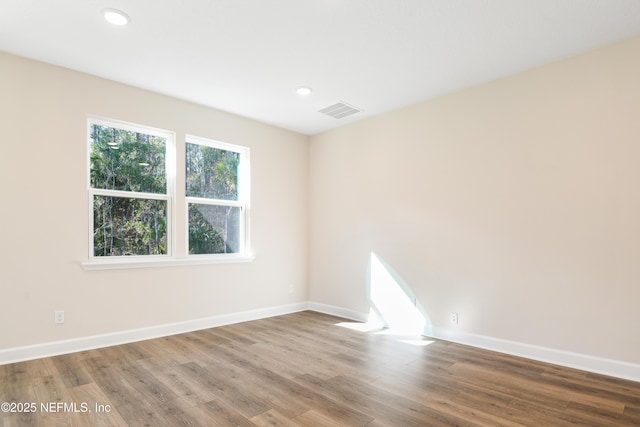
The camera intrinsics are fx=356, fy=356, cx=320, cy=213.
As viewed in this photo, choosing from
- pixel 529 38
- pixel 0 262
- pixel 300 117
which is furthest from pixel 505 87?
pixel 0 262

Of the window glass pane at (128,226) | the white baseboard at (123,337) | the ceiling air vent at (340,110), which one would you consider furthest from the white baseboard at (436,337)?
the ceiling air vent at (340,110)

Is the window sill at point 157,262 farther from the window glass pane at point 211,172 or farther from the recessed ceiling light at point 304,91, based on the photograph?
the recessed ceiling light at point 304,91

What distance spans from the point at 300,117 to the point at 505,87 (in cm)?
244

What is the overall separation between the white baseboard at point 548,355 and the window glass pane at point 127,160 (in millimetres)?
3595

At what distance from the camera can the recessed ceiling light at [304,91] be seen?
12.6 ft

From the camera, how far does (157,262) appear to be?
395 cm

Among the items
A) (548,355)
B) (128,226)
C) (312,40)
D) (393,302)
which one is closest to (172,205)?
(128,226)

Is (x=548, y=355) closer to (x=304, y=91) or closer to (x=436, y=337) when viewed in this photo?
(x=436, y=337)

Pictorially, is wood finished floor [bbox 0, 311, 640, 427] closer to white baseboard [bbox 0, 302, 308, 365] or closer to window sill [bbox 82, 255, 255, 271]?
white baseboard [bbox 0, 302, 308, 365]

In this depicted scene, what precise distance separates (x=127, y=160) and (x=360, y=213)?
2884 mm

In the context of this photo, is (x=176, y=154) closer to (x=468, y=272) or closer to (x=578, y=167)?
(x=468, y=272)

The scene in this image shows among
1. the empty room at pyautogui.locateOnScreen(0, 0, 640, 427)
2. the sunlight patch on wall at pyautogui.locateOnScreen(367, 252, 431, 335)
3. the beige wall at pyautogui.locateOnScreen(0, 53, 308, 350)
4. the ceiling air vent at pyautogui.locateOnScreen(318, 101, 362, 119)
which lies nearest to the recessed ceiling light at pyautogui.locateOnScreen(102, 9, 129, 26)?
the empty room at pyautogui.locateOnScreen(0, 0, 640, 427)

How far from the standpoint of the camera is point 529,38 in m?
2.84

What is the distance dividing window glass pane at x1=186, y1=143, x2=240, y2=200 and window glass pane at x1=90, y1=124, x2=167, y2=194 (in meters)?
0.33
